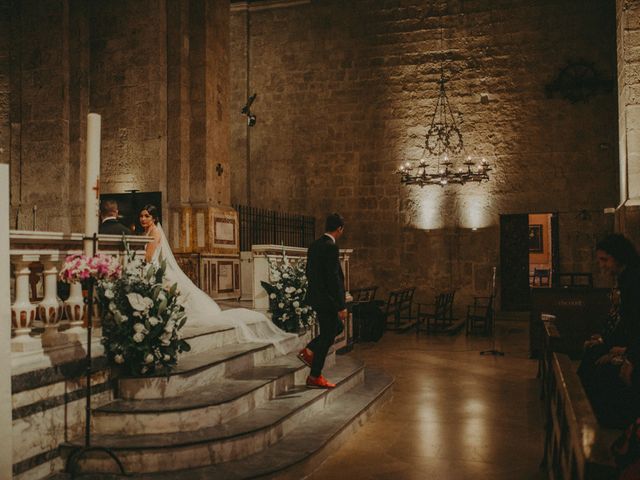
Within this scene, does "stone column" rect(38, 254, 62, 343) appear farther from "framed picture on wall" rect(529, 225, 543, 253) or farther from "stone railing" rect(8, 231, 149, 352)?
"framed picture on wall" rect(529, 225, 543, 253)

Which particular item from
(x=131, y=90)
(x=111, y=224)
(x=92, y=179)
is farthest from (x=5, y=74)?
(x=92, y=179)

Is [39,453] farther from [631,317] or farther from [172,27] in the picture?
[172,27]

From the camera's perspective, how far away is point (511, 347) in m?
10.0

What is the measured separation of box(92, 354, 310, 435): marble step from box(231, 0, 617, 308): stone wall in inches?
407

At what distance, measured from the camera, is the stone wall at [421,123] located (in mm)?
13773

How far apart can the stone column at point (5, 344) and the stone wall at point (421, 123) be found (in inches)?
490

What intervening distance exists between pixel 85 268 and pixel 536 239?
1522 cm

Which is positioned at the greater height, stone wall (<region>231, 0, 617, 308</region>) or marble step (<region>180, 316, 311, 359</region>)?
stone wall (<region>231, 0, 617, 308</region>)

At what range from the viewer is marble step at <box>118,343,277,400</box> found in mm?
4172

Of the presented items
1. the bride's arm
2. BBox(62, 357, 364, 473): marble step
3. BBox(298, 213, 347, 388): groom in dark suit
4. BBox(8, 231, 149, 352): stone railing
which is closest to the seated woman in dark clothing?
BBox(298, 213, 347, 388): groom in dark suit

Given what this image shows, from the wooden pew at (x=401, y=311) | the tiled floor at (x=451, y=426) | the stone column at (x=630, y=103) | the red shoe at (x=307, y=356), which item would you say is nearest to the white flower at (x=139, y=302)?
the tiled floor at (x=451, y=426)

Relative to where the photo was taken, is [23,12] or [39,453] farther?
[23,12]

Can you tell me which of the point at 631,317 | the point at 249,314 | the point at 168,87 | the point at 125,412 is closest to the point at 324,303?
the point at 249,314

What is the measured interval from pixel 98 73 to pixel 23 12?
1487 millimetres
